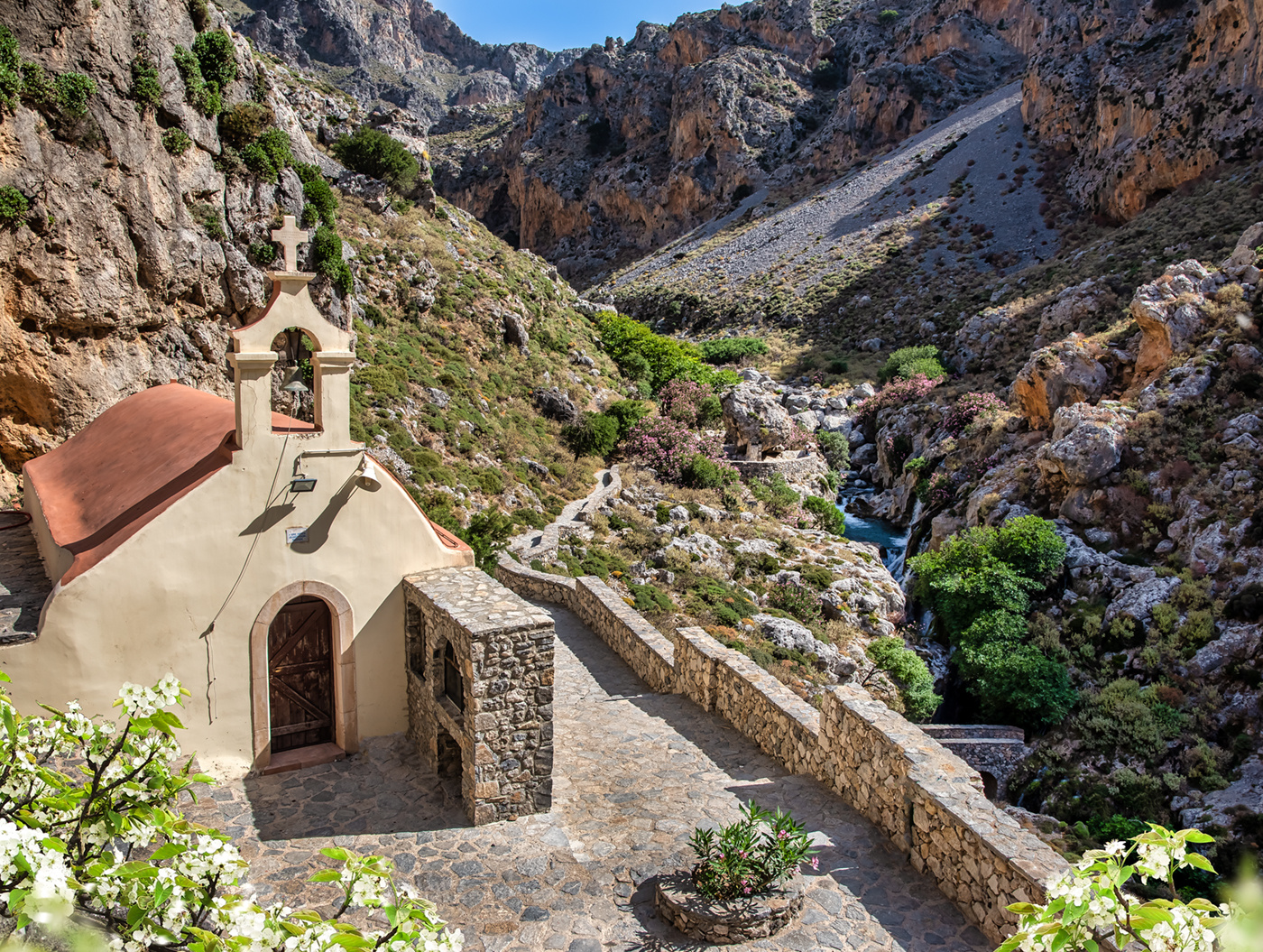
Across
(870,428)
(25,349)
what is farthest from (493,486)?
(870,428)

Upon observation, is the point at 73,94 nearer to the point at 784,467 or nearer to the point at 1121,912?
the point at 1121,912

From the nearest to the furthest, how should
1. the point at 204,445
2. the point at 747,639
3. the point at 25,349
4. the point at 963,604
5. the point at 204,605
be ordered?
1. the point at 204,605
2. the point at 204,445
3. the point at 25,349
4. the point at 747,639
5. the point at 963,604

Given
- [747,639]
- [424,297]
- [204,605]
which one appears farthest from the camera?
[424,297]

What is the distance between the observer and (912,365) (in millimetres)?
44219

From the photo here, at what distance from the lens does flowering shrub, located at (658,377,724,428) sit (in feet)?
121

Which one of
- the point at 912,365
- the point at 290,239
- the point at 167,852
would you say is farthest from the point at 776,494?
the point at 167,852

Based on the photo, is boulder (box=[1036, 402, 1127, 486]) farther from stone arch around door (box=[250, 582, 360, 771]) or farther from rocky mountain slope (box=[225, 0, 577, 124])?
rocky mountain slope (box=[225, 0, 577, 124])

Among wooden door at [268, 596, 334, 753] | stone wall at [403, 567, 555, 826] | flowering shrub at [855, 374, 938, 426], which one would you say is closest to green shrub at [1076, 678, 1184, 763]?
stone wall at [403, 567, 555, 826]

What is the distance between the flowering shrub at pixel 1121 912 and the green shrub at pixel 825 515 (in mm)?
30035

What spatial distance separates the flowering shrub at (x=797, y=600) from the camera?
77.0ft

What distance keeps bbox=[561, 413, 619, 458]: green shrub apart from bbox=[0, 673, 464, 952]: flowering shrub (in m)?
28.1

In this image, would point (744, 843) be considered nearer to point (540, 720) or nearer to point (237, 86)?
point (540, 720)

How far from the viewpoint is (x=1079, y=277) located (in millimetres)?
41469

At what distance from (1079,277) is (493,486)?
33.3 meters
